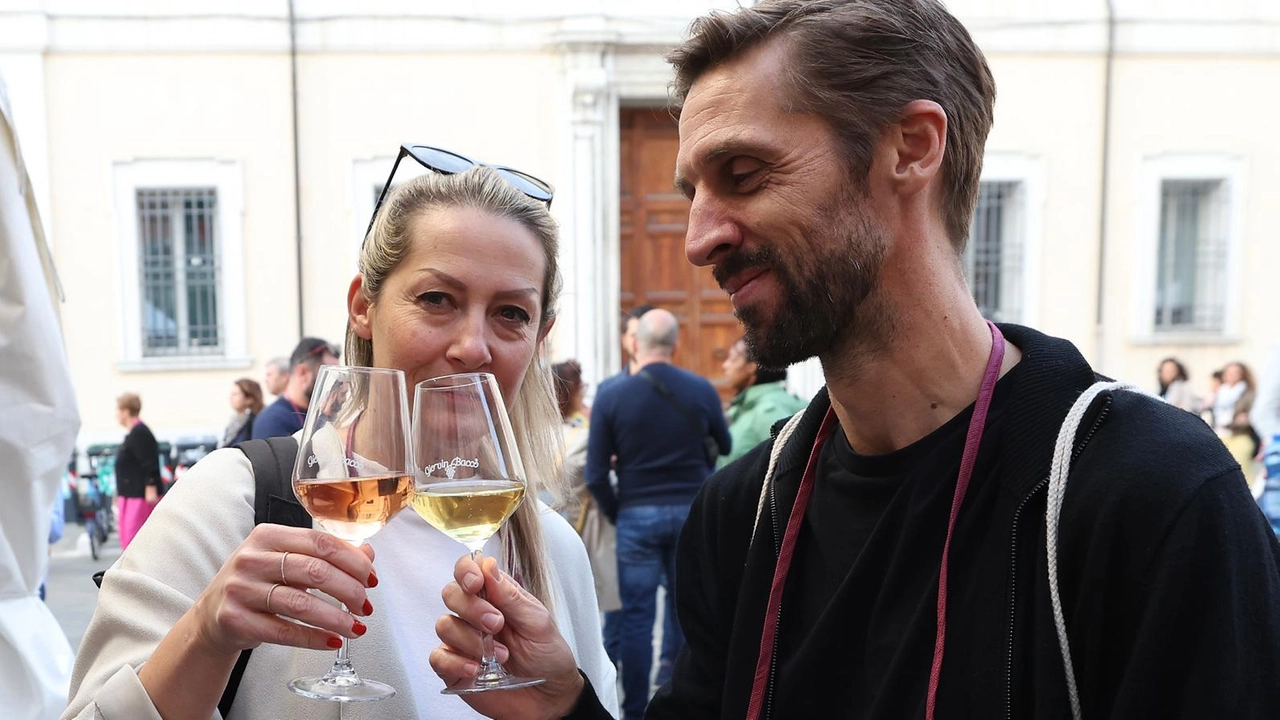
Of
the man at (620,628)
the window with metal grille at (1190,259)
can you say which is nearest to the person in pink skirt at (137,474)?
the man at (620,628)

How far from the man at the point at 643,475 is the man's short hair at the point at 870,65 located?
175 inches

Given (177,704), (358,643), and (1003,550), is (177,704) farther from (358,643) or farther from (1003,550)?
(1003,550)

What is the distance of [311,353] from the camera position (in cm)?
627

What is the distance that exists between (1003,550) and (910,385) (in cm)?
26

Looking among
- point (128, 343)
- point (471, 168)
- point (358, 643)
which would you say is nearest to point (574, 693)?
point (358, 643)

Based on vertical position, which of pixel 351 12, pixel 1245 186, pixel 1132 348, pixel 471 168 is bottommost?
pixel 1132 348

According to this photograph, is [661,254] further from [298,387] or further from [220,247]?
[298,387]

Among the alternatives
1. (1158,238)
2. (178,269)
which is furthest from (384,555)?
(1158,238)

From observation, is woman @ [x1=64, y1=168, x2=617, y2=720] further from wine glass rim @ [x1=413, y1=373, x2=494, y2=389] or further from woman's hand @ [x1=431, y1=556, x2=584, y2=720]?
wine glass rim @ [x1=413, y1=373, x2=494, y2=389]

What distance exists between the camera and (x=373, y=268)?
2.02m

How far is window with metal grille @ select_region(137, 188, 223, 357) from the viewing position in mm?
12875

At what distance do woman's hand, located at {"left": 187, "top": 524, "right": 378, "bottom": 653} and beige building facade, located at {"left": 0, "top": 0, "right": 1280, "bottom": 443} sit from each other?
37.1 ft

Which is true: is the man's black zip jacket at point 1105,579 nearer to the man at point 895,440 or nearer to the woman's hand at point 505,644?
the man at point 895,440

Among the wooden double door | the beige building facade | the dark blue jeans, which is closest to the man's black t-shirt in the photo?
the dark blue jeans
